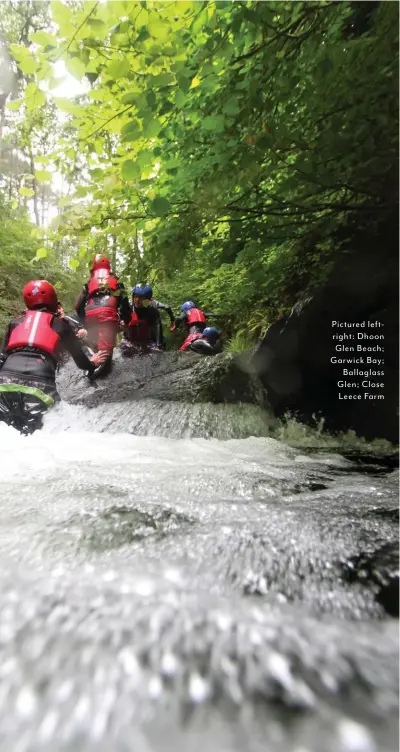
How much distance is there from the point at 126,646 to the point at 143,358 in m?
5.78

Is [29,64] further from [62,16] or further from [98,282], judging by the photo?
[98,282]

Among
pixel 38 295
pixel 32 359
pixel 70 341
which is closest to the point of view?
pixel 32 359

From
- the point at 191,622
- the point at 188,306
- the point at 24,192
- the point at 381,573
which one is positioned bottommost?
the point at 191,622

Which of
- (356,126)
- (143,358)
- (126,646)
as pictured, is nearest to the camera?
(126,646)

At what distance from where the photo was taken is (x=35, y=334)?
4.09 metres

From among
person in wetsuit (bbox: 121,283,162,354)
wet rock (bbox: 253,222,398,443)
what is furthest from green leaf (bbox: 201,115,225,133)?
person in wetsuit (bbox: 121,283,162,354)

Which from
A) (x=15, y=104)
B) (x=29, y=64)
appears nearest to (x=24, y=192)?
(x=15, y=104)

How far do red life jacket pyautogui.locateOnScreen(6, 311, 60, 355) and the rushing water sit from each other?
2.35 m

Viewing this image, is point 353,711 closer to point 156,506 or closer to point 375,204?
point 156,506

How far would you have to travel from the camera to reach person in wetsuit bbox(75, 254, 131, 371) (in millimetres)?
6219

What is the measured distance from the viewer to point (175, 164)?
265 cm

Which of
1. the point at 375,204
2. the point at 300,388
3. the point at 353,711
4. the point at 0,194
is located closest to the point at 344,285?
the point at 375,204

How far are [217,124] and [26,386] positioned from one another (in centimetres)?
306

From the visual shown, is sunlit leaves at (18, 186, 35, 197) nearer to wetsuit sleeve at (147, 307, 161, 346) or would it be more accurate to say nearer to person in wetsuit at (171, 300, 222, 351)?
person in wetsuit at (171, 300, 222, 351)
